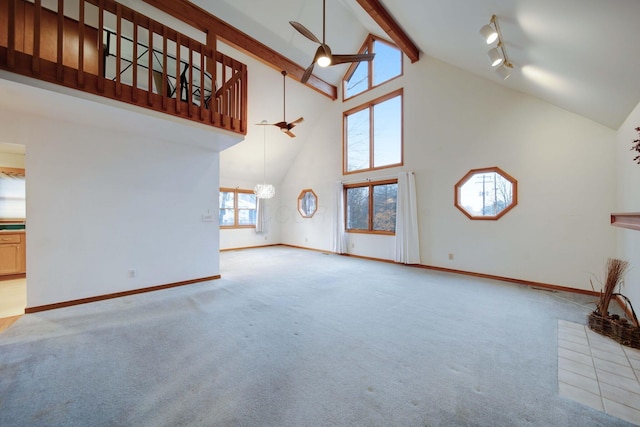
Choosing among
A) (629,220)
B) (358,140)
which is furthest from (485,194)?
(358,140)

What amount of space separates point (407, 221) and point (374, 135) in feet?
8.48

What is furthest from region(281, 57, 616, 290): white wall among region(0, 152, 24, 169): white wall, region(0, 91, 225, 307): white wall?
region(0, 152, 24, 169): white wall

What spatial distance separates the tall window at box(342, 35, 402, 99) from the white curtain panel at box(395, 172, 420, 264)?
8.97 feet

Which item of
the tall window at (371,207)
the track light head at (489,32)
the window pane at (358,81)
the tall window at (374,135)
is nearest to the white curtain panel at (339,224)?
the tall window at (371,207)

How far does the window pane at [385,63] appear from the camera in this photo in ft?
19.8

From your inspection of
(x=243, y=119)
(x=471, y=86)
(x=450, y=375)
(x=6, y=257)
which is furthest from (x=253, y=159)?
(x=450, y=375)

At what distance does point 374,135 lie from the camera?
662cm

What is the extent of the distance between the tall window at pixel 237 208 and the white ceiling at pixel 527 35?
185 inches

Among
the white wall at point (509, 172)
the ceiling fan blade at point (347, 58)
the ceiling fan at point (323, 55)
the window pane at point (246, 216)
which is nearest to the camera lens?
the ceiling fan at point (323, 55)

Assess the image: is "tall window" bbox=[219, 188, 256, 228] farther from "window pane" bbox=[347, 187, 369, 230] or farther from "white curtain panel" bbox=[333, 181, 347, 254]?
"window pane" bbox=[347, 187, 369, 230]

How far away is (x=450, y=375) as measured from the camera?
6.17ft

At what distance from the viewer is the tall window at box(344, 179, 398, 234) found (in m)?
6.23

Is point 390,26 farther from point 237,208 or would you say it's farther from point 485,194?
point 237,208

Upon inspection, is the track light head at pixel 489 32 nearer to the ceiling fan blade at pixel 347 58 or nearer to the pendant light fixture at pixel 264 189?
the ceiling fan blade at pixel 347 58
